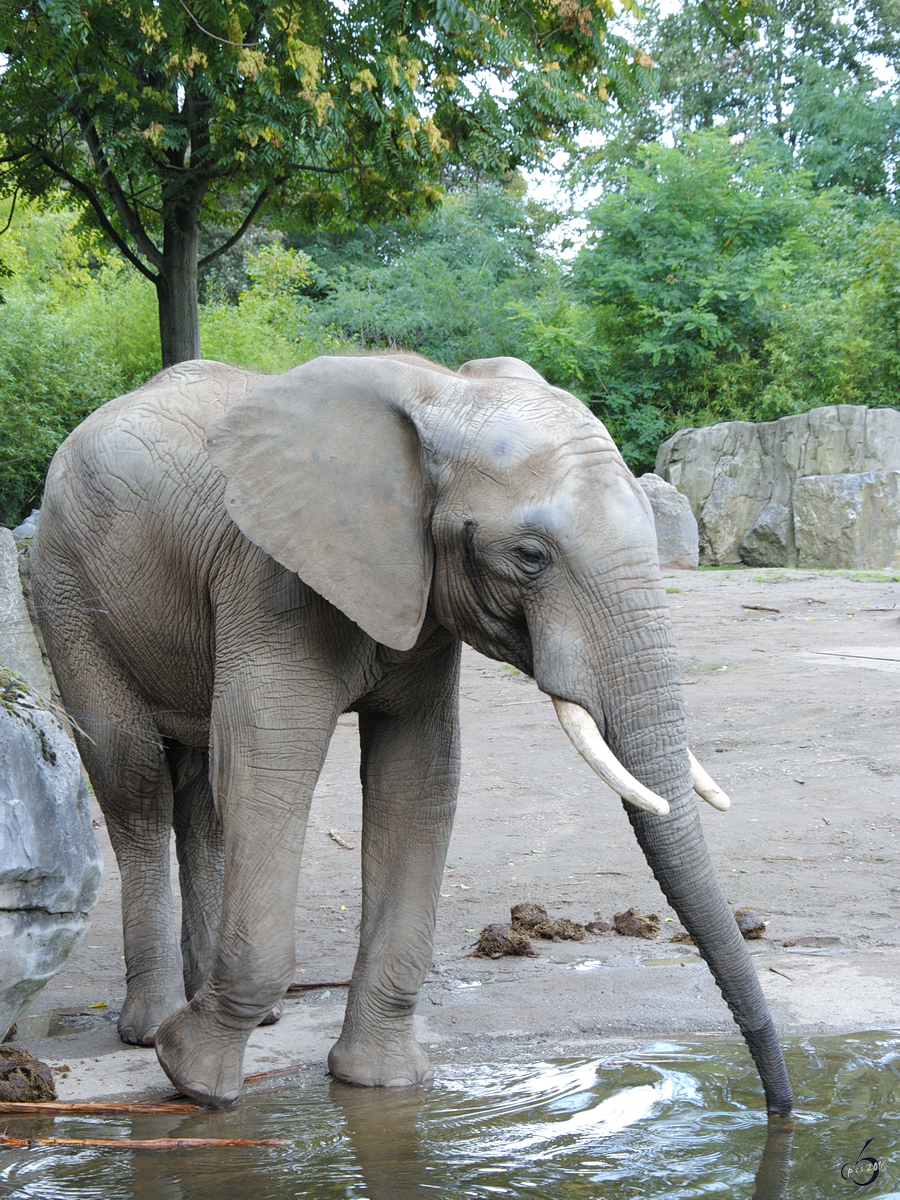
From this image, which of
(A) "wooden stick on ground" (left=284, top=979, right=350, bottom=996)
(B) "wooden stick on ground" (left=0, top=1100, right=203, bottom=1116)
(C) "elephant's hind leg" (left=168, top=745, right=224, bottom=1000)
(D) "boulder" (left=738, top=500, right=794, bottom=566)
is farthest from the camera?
(D) "boulder" (left=738, top=500, right=794, bottom=566)

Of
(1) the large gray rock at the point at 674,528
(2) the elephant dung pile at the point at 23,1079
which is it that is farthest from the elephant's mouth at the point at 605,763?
(1) the large gray rock at the point at 674,528

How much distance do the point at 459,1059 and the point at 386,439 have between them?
2.27 metres

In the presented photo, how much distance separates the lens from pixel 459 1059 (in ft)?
14.8

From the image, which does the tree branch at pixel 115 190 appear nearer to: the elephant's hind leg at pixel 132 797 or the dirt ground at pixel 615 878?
the dirt ground at pixel 615 878

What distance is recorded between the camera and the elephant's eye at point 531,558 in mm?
3535

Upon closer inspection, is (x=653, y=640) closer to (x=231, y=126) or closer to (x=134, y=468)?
(x=134, y=468)

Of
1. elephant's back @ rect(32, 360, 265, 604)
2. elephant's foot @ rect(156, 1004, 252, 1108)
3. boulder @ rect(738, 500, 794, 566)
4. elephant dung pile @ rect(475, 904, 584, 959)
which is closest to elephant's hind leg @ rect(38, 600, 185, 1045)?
elephant's back @ rect(32, 360, 265, 604)

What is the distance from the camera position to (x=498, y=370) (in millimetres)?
4016

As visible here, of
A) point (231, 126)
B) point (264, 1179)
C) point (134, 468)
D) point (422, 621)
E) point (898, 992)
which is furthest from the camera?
point (231, 126)

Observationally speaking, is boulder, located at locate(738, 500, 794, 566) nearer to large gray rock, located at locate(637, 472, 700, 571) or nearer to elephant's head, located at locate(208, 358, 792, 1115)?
large gray rock, located at locate(637, 472, 700, 571)

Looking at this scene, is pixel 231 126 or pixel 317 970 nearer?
pixel 317 970

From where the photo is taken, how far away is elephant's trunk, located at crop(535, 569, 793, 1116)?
3480 mm

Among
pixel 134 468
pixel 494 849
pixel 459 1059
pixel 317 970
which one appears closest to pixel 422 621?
pixel 134 468

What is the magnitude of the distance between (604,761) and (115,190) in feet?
28.6
